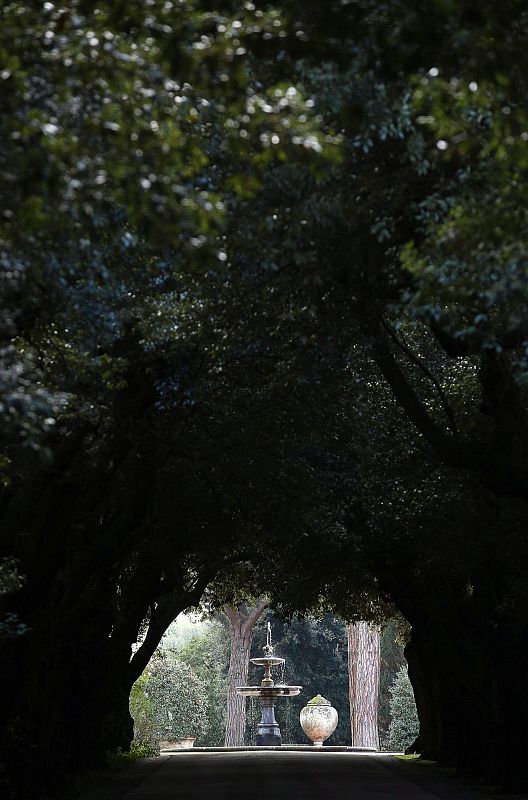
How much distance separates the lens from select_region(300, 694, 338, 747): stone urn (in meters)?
60.0

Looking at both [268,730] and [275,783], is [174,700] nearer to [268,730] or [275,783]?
[268,730]

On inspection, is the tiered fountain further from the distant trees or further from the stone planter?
the distant trees

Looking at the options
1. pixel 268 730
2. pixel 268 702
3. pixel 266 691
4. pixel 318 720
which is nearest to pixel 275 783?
pixel 266 691

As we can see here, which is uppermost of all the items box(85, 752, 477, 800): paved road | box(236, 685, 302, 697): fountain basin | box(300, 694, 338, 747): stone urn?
box(236, 685, 302, 697): fountain basin

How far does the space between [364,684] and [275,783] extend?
32.2 meters

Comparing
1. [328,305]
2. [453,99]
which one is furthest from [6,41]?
[328,305]

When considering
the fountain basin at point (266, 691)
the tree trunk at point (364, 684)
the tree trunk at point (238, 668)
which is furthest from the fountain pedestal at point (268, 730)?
the tree trunk at point (364, 684)

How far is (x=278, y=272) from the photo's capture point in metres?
13.2

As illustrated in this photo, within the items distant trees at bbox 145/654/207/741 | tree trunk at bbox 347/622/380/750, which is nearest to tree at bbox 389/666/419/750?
tree trunk at bbox 347/622/380/750

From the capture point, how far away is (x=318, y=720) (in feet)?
197

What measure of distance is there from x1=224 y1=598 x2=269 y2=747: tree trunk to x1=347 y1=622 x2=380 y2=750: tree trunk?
5.40m

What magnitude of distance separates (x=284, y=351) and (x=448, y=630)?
40.1 feet

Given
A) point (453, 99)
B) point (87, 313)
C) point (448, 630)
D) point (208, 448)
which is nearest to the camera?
point (453, 99)

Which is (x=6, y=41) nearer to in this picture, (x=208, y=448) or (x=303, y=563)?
(x=208, y=448)
